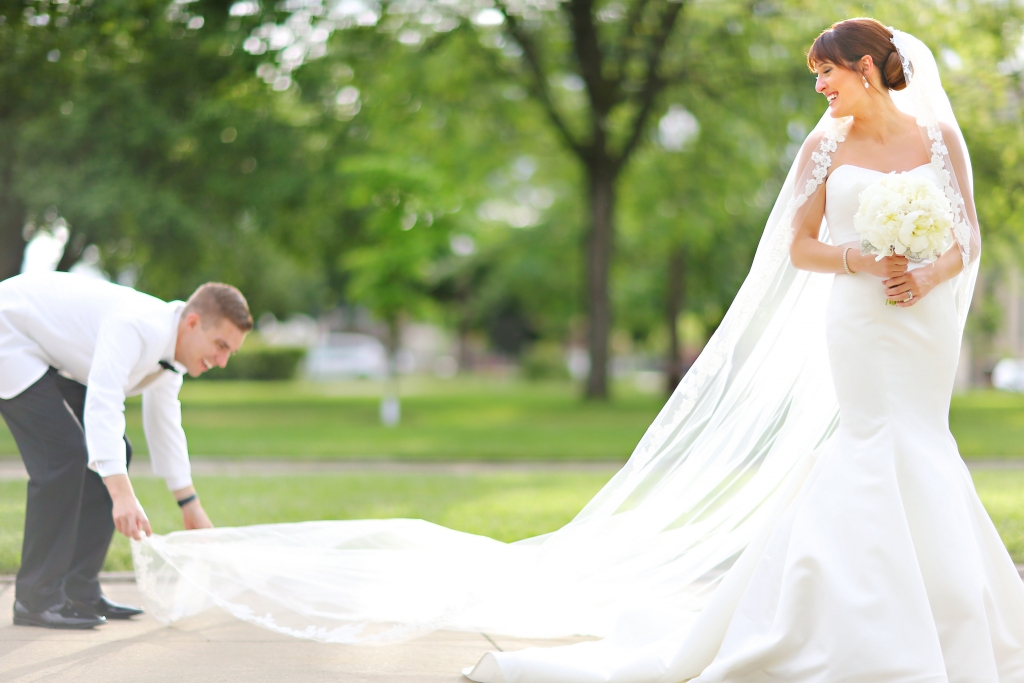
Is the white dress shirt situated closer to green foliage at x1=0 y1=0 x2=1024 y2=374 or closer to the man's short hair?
the man's short hair

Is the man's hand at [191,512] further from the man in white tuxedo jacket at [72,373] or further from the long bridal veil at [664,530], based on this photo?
the man in white tuxedo jacket at [72,373]

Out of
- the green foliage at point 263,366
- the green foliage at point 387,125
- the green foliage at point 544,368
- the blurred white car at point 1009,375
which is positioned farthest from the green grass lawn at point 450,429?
the green foliage at point 263,366

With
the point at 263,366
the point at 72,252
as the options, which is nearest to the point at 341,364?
the point at 263,366

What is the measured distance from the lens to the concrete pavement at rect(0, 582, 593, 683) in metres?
4.02

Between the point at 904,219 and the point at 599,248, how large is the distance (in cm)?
1809

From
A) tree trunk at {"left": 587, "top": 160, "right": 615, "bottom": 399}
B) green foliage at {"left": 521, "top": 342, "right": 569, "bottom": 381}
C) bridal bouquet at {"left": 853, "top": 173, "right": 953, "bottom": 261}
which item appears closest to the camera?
bridal bouquet at {"left": 853, "top": 173, "right": 953, "bottom": 261}

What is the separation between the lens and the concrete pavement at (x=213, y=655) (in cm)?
402

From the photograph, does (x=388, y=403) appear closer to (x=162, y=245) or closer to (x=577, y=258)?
(x=162, y=245)

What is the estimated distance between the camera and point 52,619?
185 inches

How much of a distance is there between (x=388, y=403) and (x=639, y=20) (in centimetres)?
921

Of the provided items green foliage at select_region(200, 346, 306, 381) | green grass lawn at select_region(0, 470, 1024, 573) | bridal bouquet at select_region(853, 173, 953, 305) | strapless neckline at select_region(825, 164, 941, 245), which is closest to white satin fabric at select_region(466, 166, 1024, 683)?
strapless neckline at select_region(825, 164, 941, 245)

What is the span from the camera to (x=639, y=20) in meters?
21.2

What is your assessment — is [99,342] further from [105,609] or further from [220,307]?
[105,609]

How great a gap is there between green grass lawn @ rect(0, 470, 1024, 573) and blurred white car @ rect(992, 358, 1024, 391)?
32510 mm
